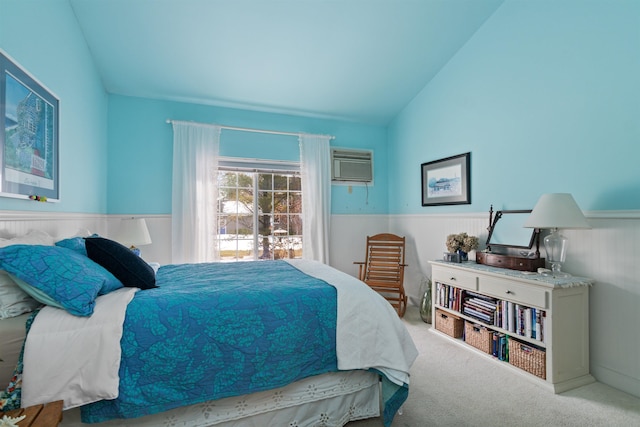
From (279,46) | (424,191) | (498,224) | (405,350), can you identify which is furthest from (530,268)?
(279,46)

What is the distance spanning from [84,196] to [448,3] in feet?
12.6

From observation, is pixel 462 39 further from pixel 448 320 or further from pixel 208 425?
pixel 208 425

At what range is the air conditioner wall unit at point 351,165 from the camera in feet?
14.1

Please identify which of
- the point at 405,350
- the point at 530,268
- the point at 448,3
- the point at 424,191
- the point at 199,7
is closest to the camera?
the point at 405,350

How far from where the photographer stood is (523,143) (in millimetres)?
2682

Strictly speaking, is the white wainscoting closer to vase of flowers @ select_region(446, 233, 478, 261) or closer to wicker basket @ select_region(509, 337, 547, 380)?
wicker basket @ select_region(509, 337, 547, 380)

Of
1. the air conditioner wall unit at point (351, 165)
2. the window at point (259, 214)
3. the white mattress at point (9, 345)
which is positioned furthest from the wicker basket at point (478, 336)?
the white mattress at point (9, 345)

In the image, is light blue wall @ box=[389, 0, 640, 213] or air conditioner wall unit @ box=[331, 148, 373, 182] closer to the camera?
light blue wall @ box=[389, 0, 640, 213]

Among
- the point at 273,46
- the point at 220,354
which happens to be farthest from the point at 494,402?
the point at 273,46

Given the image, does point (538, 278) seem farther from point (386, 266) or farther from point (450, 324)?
point (386, 266)

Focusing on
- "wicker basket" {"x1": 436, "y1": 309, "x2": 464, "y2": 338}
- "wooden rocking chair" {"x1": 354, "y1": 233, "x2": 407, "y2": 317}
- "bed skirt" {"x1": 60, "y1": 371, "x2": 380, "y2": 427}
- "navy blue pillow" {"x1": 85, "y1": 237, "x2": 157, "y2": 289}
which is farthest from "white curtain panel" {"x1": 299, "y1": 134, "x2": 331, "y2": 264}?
"navy blue pillow" {"x1": 85, "y1": 237, "x2": 157, "y2": 289}

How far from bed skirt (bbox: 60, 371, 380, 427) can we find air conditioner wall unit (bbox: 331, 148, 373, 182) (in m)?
3.01

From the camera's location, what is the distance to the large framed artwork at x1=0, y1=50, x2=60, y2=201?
5.36ft

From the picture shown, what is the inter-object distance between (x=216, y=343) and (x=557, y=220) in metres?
2.32
